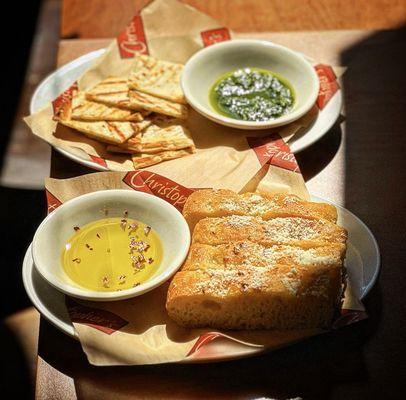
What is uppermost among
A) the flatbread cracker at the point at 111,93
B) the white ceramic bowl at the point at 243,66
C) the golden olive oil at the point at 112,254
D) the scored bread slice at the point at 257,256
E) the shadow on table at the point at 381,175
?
the scored bread slice at the point at 257,256

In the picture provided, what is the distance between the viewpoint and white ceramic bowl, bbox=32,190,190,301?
6.46 ft

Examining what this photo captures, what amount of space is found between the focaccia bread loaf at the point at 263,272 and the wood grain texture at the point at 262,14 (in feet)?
5.17

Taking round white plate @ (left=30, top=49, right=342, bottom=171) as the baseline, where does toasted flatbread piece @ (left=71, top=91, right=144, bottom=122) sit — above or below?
above

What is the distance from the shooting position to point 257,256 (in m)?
2.01

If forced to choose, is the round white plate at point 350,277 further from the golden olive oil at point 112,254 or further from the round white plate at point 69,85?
the round white plate at point 69,85

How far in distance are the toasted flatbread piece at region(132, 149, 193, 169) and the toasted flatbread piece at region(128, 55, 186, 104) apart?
0.31 meters

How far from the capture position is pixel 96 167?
2549 mm

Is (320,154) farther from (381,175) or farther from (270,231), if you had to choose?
(270,231)

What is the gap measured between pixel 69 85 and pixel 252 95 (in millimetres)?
833

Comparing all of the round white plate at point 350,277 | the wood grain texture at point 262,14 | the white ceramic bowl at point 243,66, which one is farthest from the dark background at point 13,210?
the white ceramic bowl at point 243,66

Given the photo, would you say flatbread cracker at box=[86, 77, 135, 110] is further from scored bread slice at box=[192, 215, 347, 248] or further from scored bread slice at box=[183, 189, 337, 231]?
scored bread slice at box=[192, 215, 347, 248]

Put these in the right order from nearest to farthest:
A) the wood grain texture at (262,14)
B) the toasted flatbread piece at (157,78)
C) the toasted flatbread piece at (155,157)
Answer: the toasted flatbread piece at (155,157)
the toasted flatbread piece at (157,78)
the wood grain texture at (262,14)

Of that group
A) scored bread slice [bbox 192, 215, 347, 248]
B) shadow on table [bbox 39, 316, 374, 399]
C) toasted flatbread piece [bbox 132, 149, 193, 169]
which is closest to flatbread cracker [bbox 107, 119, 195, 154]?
toasted flatbread piece [bbox 132, 149, 193, 169]

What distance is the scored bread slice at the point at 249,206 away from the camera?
7.07 feet
